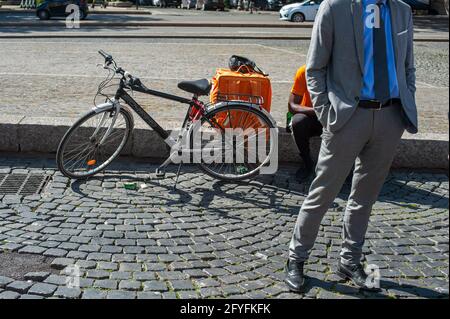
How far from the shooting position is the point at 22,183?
550 cm

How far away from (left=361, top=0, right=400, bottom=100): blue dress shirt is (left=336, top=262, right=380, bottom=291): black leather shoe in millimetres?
1121

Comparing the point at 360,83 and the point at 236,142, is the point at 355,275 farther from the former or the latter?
the point at 236,142

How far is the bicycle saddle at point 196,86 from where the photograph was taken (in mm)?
5605

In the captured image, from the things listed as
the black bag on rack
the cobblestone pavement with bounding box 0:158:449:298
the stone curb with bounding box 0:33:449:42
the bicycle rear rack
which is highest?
the black bag on rack

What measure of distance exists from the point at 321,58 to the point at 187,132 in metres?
2.41

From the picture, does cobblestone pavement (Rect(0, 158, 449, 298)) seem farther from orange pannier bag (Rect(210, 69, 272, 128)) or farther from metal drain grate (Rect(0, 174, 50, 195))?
orange pannier bag (Rect(210, 69, 272, 128))

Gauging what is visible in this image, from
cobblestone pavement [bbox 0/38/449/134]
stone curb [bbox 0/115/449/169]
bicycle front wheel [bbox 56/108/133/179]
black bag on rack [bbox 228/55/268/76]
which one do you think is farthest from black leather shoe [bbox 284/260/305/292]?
cobblestone pavement [bbox 0/38/449/134]

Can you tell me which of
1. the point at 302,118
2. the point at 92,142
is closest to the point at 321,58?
the point at 302,118

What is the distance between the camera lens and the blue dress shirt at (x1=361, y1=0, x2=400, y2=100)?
3406 mm

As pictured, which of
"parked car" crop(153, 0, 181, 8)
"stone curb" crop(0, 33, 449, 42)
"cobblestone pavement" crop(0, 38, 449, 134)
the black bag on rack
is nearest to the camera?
the black bag on rack

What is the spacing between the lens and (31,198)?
5.18 m

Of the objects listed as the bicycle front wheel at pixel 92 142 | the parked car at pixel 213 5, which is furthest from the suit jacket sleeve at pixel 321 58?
the parked car at pixel 213 5

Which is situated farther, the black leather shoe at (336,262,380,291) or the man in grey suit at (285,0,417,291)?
the black leather shoe at (336,262,380,291)
